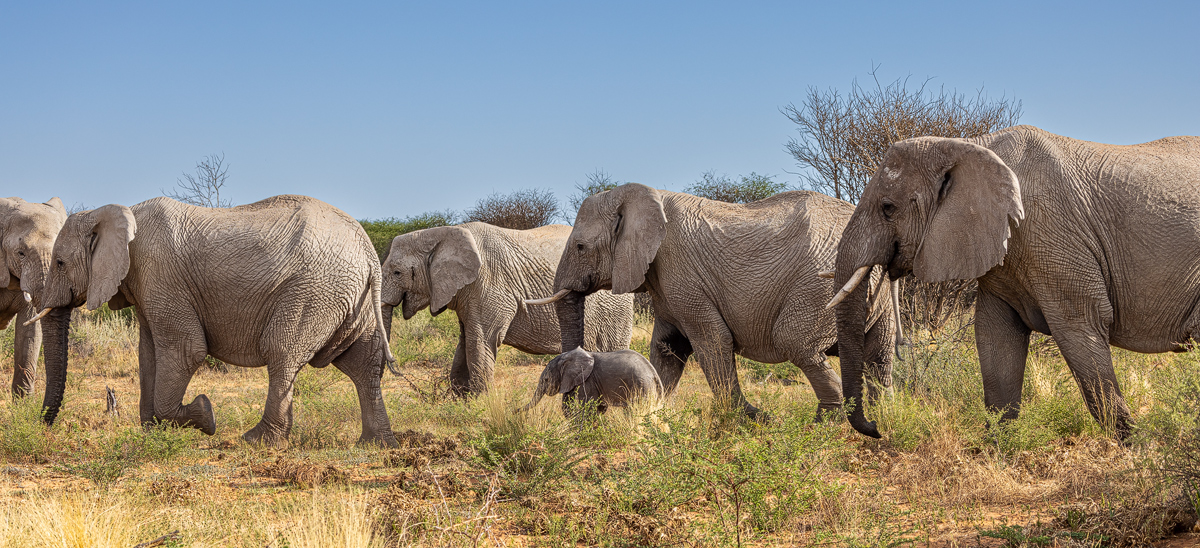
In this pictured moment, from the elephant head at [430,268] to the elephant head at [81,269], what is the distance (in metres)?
3.47

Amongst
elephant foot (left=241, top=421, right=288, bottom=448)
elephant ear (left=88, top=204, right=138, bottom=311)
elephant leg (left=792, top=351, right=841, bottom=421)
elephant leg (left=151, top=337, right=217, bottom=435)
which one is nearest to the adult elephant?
elephant leg (left=792, top=351, right=841, bottom=421)

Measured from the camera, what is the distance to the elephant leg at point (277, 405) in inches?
291

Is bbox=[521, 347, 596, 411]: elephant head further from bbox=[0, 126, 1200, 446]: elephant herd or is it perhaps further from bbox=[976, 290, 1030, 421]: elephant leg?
bbox=[976, 290, 1030, 421]: elephant leg

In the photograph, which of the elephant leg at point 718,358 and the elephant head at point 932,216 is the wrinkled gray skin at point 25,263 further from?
the elephant head at point 932,216

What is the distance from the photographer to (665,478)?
4852 mm

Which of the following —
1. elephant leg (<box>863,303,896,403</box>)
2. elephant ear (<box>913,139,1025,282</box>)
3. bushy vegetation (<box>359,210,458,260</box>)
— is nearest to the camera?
elephant ear (<box>913,139,1025,282</box>)

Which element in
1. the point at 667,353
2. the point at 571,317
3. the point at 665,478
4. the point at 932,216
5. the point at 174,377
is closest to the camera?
the point at 665,478

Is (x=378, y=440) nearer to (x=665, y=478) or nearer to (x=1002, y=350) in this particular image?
(x=665, y=478)

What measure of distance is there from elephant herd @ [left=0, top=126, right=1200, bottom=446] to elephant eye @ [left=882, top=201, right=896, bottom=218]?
1cm

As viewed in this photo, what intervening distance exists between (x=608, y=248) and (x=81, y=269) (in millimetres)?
4522

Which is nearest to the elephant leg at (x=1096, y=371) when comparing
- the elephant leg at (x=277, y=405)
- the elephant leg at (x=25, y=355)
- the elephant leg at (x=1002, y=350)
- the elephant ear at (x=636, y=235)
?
the elephant leg at (x=1002, y=350)

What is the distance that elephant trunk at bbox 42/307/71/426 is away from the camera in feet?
26.4

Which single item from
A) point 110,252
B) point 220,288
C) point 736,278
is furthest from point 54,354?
point 736,278

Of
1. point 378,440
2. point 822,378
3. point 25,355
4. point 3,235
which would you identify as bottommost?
point 378,440
